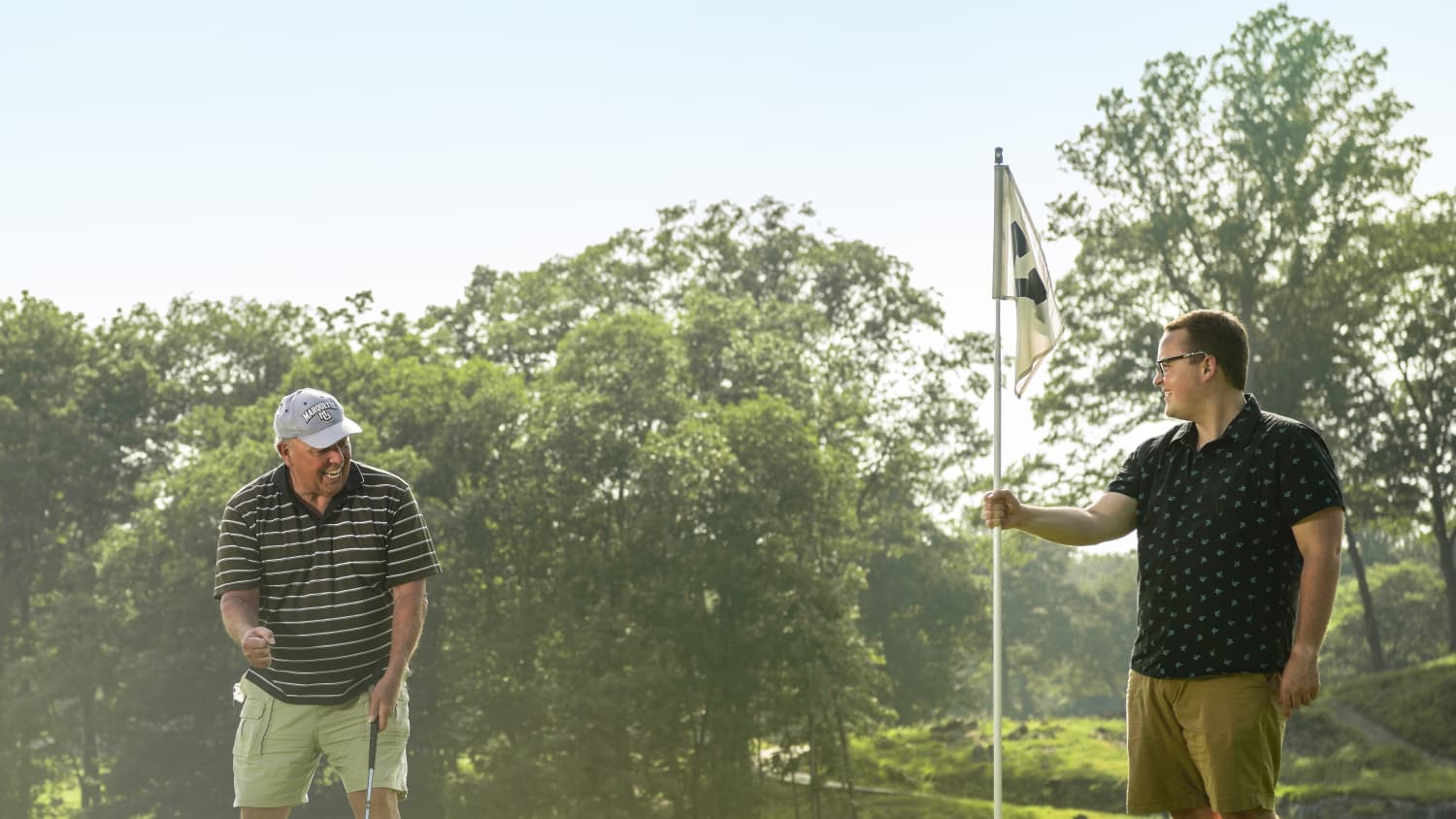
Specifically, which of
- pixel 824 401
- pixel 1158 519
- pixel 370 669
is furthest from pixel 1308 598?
pixel 824 401

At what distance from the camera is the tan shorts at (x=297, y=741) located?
17.5ft

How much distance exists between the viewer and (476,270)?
1681 inches

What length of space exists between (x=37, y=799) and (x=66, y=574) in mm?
5671

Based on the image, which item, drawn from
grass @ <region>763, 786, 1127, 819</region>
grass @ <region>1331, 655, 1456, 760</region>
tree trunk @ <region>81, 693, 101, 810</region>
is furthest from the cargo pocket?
tree trunk @ <region>81, 693, 101, 810</region>

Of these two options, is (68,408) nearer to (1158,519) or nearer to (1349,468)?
(1349,468)

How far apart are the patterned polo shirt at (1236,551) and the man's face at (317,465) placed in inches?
108

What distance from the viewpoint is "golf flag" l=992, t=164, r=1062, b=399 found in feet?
23.4

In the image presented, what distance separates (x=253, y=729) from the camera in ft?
17.7

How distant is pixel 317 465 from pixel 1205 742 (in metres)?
3.05

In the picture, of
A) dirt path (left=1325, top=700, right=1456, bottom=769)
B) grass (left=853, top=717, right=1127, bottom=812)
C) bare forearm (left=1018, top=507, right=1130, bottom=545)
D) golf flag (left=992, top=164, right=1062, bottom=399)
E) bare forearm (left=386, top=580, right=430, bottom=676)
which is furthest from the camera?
grass (left=853, top=717, right=1127, bottom=812)

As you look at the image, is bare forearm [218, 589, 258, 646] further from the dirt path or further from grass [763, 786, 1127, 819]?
the dirt path

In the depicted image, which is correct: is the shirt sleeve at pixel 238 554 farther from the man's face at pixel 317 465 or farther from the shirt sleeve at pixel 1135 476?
the shirt sleeve at pixel 1135 476

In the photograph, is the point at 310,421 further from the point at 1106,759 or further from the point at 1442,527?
the point at 1442,527

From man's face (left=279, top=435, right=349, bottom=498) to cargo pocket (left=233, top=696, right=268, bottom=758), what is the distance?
78 cm
